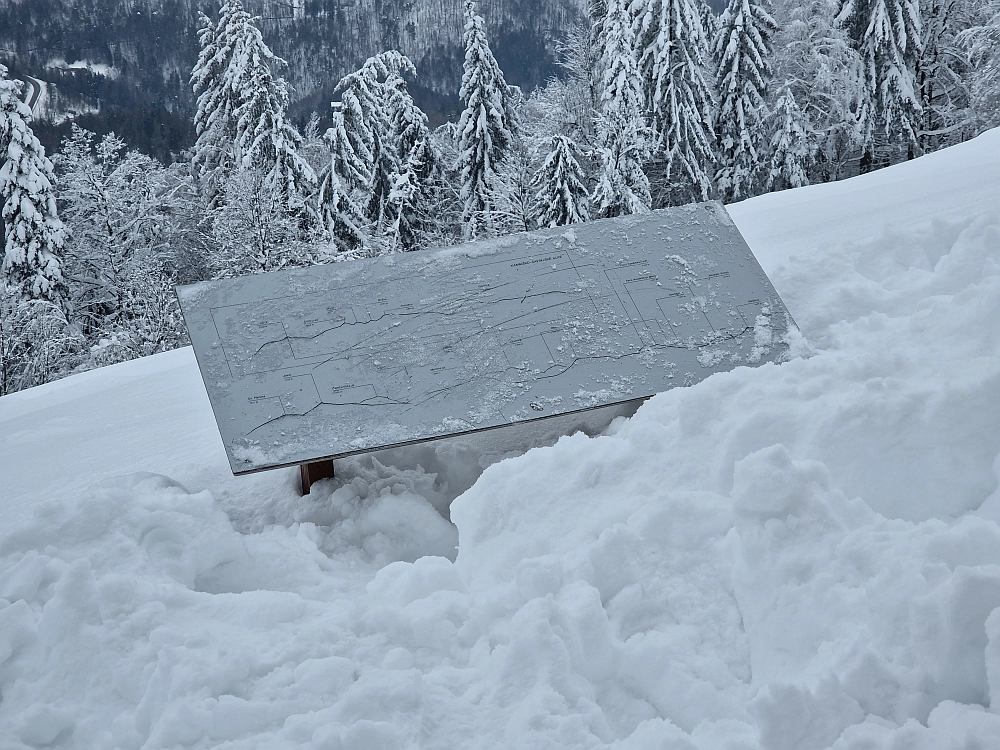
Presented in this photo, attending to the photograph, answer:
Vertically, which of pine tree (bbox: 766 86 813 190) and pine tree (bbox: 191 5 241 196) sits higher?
pine tree (bbox: 191 5 241 196)

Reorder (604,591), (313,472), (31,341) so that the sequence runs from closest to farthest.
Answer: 1. (604,591)
2. (313,472)
3. (31,341)

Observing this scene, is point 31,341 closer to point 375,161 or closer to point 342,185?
point 342,185

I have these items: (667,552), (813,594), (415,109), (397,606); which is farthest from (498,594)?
(415,109)

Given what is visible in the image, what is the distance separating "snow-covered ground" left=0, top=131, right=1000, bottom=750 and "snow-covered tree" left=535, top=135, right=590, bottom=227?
14.5 m

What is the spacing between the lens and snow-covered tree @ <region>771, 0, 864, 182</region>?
1984cm

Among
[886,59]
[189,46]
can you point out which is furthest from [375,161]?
[189,46]

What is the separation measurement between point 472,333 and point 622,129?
16.2 metres

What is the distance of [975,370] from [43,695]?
3.44 metres

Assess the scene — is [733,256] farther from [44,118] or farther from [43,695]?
[44,118]

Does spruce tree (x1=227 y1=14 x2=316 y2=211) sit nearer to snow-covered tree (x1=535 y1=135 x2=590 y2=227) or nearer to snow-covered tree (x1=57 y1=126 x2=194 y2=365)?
snow-covered tree (x1=57 y1=126 x2=194 y2=365)

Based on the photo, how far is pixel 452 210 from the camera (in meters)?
21.2

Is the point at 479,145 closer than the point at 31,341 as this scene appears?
No

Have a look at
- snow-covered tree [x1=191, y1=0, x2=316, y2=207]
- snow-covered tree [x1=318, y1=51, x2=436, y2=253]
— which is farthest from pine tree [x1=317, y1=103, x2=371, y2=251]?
snow-covered tree [x1=191, y1=0, x2=316, y2=207]

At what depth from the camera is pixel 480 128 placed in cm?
1912
